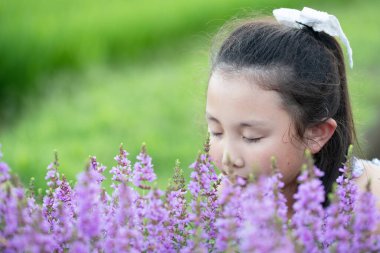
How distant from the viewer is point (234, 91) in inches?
132

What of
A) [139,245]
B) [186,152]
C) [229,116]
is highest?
[229,116]

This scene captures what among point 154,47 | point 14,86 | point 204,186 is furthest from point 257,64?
point 154,47

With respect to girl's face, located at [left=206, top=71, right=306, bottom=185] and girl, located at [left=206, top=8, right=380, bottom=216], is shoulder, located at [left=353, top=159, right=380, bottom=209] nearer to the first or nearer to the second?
girl, located at [left=206, top=8, right=380, bottom=216]

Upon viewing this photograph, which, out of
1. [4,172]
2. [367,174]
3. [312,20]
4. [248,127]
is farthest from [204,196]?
[367,174]

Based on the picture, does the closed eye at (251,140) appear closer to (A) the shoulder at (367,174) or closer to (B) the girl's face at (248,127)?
(B) the girl's face at (248,127)

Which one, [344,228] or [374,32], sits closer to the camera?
[344,228]

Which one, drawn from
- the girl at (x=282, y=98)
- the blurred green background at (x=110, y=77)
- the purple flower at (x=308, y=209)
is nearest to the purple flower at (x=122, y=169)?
the girl at (x=282, y=98)

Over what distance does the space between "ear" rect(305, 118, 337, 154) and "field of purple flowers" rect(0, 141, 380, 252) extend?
814mm

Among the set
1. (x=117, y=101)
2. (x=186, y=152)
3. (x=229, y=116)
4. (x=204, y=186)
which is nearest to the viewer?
(x=204, y=186)

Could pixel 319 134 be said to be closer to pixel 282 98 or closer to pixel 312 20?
pixel 282 98

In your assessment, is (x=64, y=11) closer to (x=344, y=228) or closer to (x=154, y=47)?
(x=154, y=47)

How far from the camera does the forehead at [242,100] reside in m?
3.28

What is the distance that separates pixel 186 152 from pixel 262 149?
4142mm

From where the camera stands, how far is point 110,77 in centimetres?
1041
